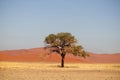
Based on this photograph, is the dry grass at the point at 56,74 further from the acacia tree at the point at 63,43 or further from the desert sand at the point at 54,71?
the acacia tree at the point at 63,43

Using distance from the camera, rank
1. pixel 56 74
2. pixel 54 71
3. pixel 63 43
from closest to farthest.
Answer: pixel 56 74 < pixel 54 71 < pixel 63 43

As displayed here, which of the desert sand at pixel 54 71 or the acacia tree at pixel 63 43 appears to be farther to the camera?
the acacia tree at pixel 63 43

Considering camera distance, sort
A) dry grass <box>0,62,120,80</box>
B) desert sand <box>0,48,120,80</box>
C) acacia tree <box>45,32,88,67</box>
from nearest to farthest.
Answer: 1. dry grass <box>0,62,120,80</box>
2. desert sand <box>0,48,120,80</box>
3. acacia tree <box>45,32,88,67</box>

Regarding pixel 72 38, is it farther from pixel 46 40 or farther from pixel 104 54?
pixel 104 54

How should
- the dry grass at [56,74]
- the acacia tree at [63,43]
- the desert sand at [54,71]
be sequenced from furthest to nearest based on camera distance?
1. the acacia tree at [63,43]
2. the desert sand at [54,71]
3. the dry grass at [56,74]

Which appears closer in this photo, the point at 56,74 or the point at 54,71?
the point at 56,74

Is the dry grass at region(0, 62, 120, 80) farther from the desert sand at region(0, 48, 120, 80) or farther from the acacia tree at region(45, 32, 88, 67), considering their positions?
the acacia tree at region(45, 32, 88, 67)

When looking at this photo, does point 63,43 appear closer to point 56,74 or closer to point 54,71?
point 54,71

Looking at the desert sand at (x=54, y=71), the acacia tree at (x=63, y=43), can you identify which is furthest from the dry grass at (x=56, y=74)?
the acacia tree at (x=63, y=43)

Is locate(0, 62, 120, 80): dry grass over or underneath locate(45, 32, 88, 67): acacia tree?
underneath

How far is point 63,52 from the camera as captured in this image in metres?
61.1

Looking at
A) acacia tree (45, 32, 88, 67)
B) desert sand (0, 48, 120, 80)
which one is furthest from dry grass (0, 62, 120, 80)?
acacia tree (45, 32, 88, 67)

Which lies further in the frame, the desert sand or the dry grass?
the desert sand

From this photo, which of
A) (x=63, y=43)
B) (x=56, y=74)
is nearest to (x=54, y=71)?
(x=56, y=74)
